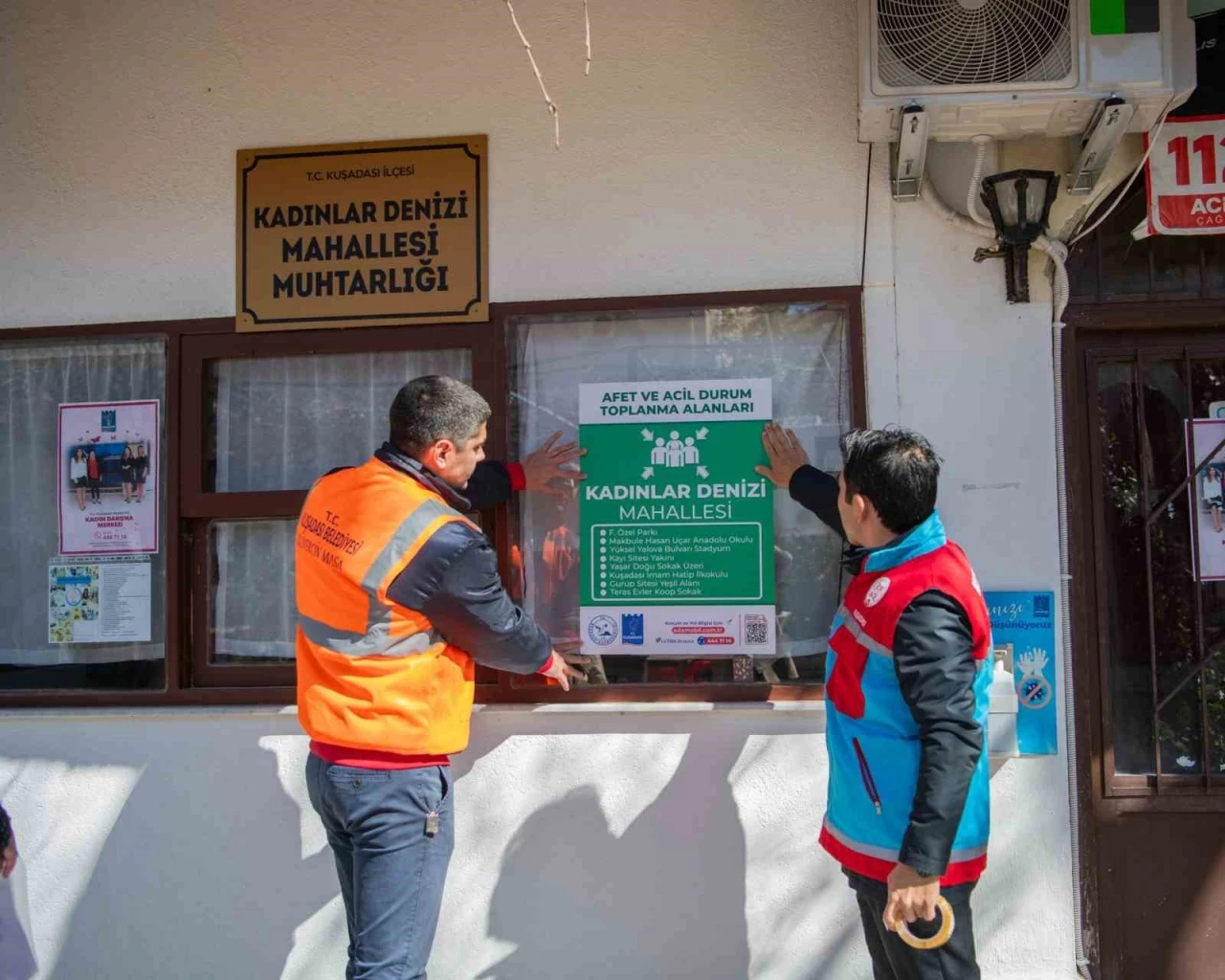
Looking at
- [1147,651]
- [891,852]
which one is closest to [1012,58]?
[1147,651]

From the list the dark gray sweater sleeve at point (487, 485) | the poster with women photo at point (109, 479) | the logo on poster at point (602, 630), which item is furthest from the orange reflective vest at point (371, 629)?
the poster with women photo at point (109, 479)

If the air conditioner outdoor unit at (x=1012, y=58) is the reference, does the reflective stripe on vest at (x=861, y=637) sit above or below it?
below

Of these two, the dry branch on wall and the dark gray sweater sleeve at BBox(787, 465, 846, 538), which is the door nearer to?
the dark gray sweater sleeve at BBox(787, 465, 846, 538)

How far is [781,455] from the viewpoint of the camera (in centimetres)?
338

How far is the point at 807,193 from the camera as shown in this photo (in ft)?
11.3

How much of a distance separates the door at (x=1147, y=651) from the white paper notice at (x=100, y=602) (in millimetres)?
3253

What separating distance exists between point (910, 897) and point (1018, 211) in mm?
2110

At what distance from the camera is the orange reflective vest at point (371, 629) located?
2621 mm

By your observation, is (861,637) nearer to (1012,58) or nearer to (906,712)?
(906,712)

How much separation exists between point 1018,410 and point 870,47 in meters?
1.23

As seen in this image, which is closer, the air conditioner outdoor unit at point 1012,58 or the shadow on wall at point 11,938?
the shadow on wall at point 11,938

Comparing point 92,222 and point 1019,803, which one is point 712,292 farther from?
point 92,222

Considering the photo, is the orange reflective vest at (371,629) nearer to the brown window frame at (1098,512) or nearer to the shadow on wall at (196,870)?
the shadow on wall at (196,870)

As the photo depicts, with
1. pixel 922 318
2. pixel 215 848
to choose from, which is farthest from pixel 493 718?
pixel 922 318
